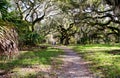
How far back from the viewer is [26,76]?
11.5m

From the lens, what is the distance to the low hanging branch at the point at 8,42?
8.16 metres

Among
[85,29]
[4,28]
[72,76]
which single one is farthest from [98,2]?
[4,28]

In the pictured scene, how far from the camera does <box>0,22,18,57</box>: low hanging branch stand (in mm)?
8164

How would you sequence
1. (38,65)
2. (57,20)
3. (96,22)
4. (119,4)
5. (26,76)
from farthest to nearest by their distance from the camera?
1. (57,20)
2. (96,22)
3. (119,4)
4. (38,65)
5. (26,76)

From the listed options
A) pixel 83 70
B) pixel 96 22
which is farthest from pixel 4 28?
pixel 96 22

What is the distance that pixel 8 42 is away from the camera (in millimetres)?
8438

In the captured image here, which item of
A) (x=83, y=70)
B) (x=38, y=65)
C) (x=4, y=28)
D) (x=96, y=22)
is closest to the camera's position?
(x=4, y=28)

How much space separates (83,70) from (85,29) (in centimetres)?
3763

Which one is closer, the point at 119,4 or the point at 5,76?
the point at 5,76

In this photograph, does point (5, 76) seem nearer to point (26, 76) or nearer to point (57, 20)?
point (26, 76)

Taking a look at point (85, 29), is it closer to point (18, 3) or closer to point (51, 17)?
point (51, 17)

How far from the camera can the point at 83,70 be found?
1352 centimetres

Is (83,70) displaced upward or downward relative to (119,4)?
downward

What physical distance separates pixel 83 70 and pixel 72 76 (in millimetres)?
1731
